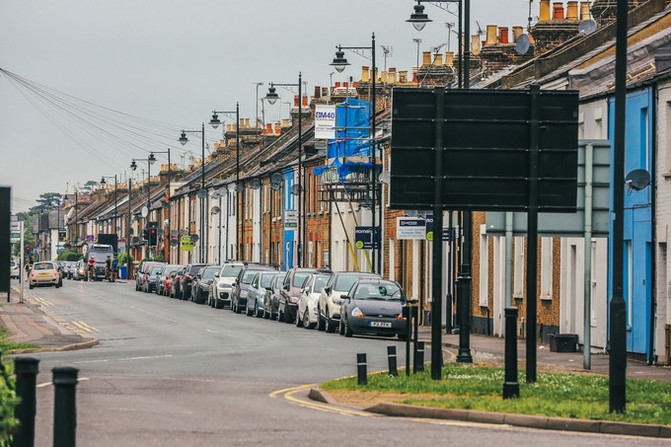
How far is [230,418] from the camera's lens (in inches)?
571

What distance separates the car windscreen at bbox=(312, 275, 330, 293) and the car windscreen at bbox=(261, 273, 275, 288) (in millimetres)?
7456

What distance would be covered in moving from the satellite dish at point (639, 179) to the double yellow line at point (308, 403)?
9.97m

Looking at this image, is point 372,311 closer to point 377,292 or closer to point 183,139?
point 377,292

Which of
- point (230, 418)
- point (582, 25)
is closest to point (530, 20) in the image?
point (582, 25)

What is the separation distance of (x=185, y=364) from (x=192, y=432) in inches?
419

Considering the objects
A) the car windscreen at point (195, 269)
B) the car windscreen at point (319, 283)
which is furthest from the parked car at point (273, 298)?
the car windscreen at point (195, 269)

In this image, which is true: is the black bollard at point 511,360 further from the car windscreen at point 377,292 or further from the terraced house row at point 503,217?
the car windscreen at point 377,292

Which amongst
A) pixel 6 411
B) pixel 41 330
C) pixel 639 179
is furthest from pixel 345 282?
pixel 6 411

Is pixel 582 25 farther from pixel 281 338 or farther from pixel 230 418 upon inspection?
pixel 230 418

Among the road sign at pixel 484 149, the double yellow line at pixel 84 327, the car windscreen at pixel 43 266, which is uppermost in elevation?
the road sign at pixel 484 149

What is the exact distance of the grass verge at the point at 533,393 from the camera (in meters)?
14.6

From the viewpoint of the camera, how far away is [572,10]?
138 feet

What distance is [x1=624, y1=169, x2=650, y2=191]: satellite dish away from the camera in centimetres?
2617

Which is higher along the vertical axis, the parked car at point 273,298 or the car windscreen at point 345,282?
the car windscreen at point 345,282
